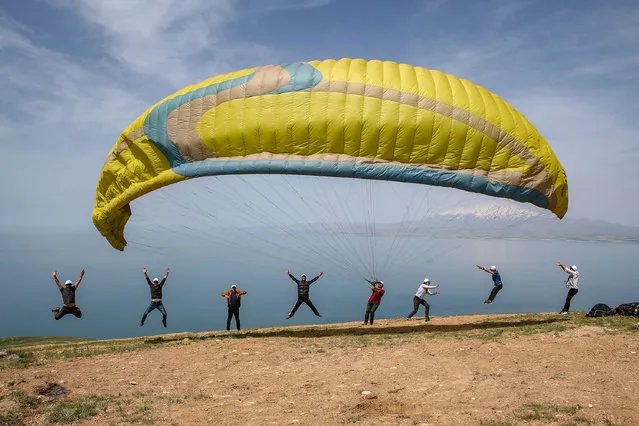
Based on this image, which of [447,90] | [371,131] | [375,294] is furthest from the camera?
[375,294]

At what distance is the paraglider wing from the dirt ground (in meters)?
4.39

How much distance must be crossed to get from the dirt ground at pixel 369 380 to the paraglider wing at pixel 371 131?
173 inches

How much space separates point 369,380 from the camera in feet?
27.7

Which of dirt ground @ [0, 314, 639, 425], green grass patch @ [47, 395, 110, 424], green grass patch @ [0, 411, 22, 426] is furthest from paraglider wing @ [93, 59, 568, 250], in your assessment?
green grass patch @ [0, 411, 22, 426]

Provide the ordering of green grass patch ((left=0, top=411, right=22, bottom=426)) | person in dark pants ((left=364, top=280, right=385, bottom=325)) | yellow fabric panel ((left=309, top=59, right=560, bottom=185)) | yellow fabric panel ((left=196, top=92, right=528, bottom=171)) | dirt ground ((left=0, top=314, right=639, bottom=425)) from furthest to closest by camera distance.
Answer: person in dark pants ((left=364, top=280, right=385, bottom=325)) < yellow fabric panel ((left=309, top=59, right=560, bottom=185)) < yellow fabric panel ((left=196, top=92, right=528, bottom=171)) < dirt ground ((left=0, top=314, right=639, bottom=425)) < green grass patch ((left=0, top=411, right=22, bottom=426))

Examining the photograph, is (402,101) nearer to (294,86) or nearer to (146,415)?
(294,86)

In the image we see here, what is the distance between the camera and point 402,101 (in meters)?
11.9

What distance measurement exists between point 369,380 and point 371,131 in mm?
6431

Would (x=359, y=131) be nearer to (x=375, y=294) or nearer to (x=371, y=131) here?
(x=371, y=131)

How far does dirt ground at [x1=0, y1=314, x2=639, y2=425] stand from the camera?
22.3ft

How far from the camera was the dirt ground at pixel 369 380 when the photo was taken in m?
6.79

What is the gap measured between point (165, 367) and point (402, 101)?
29.0 feet

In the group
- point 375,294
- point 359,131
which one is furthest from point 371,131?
point 375,294

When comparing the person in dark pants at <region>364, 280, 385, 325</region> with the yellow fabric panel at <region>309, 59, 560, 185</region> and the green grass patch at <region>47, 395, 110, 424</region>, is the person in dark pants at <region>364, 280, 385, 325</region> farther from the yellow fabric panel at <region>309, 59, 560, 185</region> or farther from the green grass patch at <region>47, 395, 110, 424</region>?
the green grass patch at <region>47, 395, 110, 424</region>
